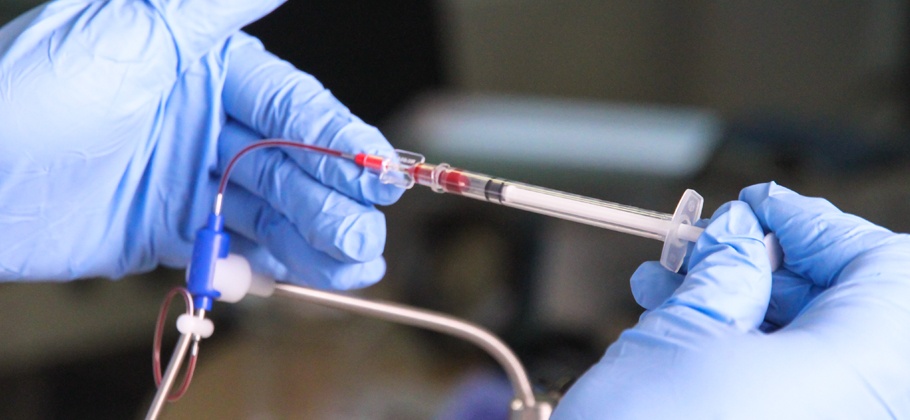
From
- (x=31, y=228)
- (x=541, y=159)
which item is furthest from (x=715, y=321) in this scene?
(x=541, y=159)

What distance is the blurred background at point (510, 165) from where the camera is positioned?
1.82 metres

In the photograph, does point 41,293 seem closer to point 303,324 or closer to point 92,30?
point 303,324

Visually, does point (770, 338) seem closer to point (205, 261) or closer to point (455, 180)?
point (455, 180)

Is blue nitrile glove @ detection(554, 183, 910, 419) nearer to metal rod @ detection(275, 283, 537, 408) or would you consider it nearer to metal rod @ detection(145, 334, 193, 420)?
metal rod @ detection(275, 283, 537, 408)

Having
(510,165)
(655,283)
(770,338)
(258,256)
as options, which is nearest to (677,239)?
(655,283)

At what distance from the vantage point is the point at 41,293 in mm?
2168

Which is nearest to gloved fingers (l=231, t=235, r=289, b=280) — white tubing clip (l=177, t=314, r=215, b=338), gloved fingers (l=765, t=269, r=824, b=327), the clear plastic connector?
white tubing clip (l=177, t=314, r=215, b=338)

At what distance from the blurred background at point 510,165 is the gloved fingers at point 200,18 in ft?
3.66

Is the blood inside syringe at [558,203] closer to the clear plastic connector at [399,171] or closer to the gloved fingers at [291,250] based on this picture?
the clear plastic connector at [399,171]

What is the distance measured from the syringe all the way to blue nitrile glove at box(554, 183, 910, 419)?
27 mm

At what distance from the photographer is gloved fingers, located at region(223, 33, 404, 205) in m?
0.96

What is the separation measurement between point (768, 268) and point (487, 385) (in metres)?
1.35

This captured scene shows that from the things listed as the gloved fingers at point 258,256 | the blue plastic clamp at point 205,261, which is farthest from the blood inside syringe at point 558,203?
the gloved fingers at point 258,256

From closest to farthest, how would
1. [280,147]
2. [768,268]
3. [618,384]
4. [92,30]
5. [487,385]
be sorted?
1. [618,384]
2. [768,268]
3. [92,30]
4. [280,147]
5. [487,385]
